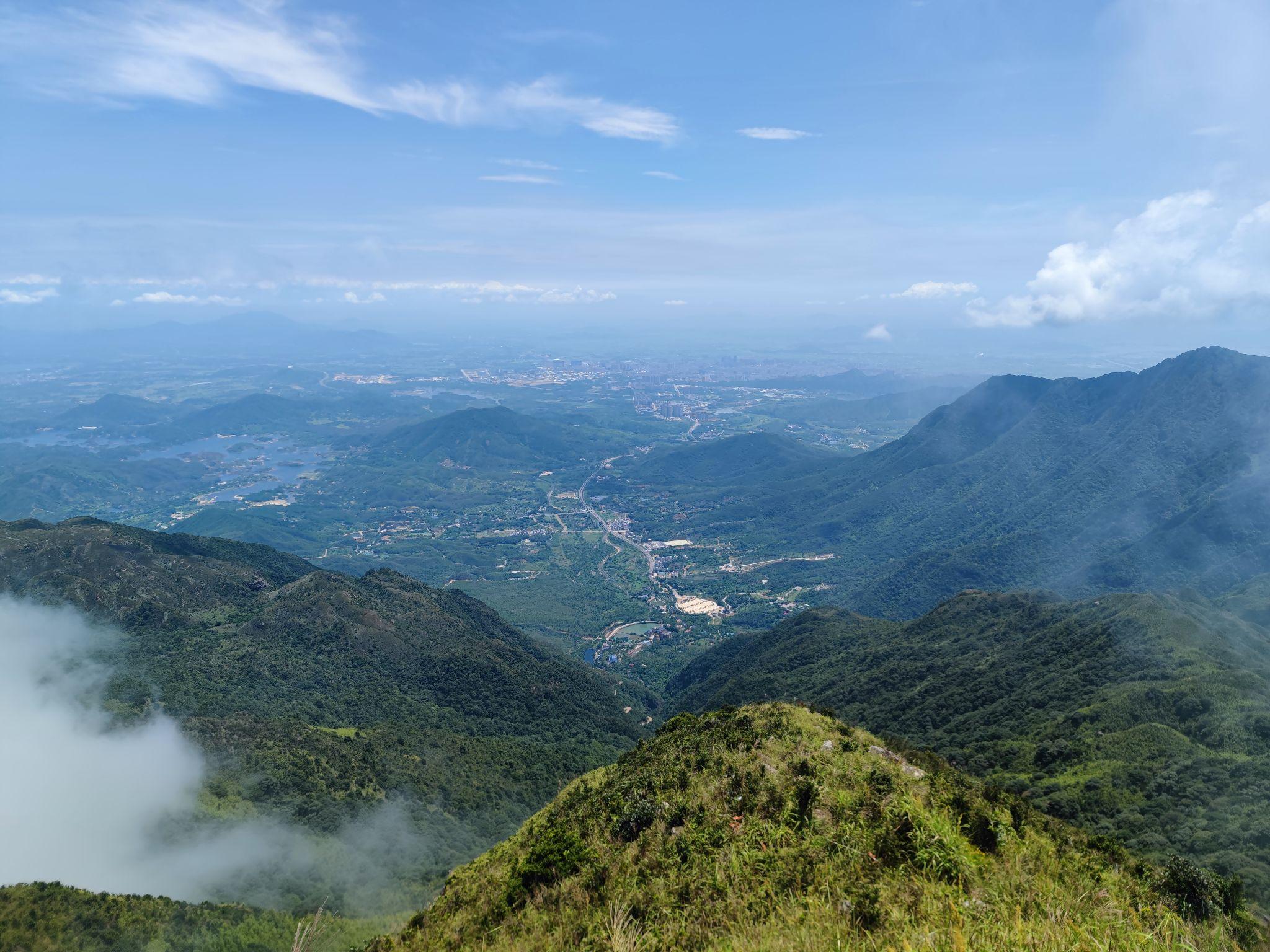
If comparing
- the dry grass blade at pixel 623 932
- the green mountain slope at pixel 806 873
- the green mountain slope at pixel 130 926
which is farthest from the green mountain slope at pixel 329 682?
the dry grass blade at pixel 623 932

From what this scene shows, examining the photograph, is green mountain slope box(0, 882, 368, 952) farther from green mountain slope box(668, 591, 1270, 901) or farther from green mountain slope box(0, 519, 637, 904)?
green mountain slope box(668, 591, 1270, 901)

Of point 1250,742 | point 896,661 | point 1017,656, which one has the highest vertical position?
point 1250,742

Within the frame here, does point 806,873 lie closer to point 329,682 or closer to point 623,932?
point 623,932

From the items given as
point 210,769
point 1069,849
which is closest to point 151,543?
point 210,769

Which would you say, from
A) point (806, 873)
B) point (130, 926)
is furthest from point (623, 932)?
point (130, 926)

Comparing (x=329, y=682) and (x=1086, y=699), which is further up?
(x=1086, y=699)

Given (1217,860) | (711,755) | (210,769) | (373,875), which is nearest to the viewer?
(711,755)

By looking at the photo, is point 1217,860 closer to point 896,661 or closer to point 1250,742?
point 1250,742
